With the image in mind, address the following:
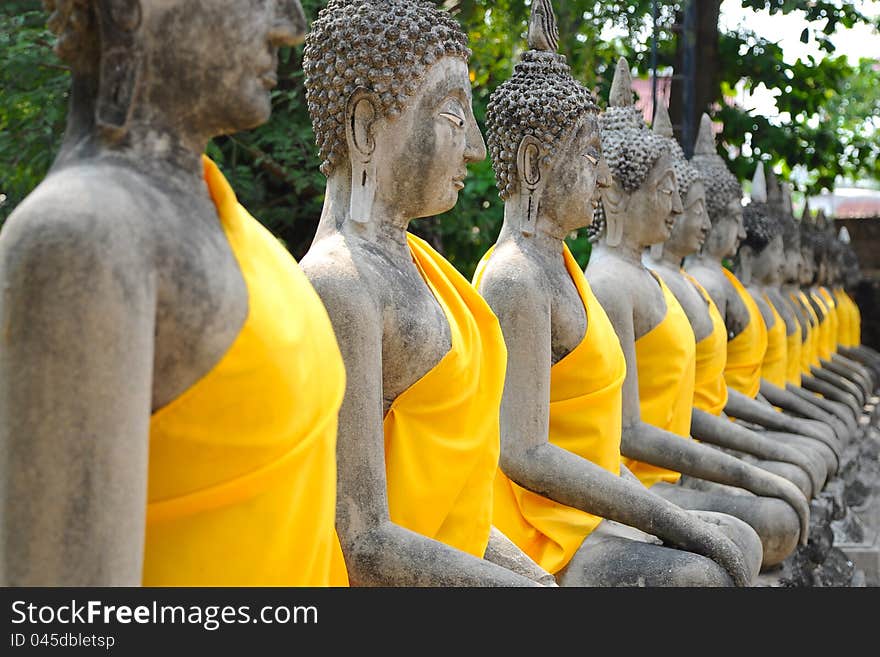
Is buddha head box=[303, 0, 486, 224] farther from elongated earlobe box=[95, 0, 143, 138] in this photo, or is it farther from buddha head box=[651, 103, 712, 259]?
buddha head box=[651, 103, 712, 259]

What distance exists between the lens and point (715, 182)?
→ 815 centimetres

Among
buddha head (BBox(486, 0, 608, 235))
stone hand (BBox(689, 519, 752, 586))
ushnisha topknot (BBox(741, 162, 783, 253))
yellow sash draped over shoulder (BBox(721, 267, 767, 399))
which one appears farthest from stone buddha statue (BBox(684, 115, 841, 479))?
stone hand (BBox(689, 519, 752, 586))

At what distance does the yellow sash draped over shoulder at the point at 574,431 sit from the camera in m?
4.39

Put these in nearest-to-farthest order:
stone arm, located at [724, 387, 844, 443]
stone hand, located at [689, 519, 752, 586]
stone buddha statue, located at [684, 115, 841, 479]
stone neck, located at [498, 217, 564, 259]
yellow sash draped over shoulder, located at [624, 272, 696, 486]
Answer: stone hand, located at [689, 519, 752, 586] → stone neck, located at [498, 217, 564, 259] → yellow sash draped over shoulder, located at [624, 272, 696, 486] → stone arm, located at [724, 387, 844, 443] → stone buddha statue, located at [684, 115, 841, 479]

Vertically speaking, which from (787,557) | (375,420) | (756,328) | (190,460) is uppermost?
(190,460)

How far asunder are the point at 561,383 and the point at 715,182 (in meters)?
3.90

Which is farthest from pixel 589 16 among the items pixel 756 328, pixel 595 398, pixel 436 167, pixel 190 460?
pixel 190 460

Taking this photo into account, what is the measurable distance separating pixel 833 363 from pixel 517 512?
960cm

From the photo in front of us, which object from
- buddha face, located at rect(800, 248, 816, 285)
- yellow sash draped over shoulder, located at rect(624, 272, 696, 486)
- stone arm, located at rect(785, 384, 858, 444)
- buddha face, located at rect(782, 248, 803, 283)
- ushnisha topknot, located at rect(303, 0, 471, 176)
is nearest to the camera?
ushnisha topknot, located at rect(303, 0, 471, 176)

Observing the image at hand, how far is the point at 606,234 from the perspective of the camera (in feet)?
19.3

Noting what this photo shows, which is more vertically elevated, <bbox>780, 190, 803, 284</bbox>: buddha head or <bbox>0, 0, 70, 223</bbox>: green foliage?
<bbox>0, 0, 70, 223</bbox>: green foliage

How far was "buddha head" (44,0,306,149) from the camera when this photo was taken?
7.25 ft

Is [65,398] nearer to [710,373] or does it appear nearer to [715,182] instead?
[710,373]
